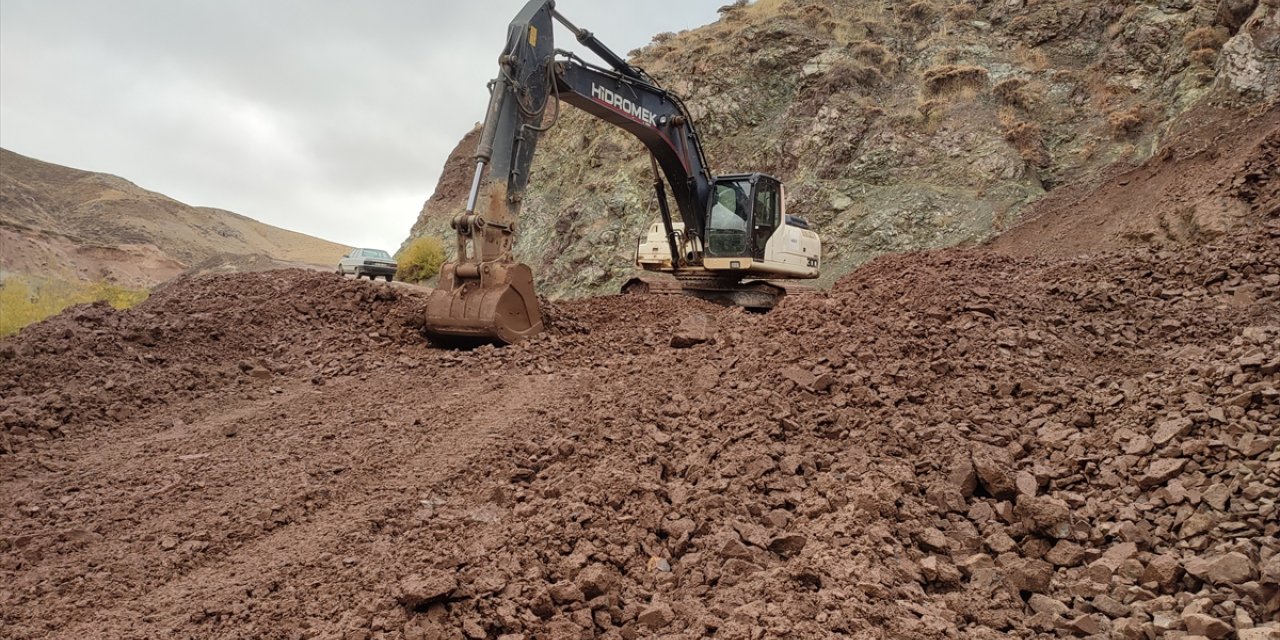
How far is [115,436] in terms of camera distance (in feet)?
21.2

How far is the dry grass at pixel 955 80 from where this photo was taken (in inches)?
801

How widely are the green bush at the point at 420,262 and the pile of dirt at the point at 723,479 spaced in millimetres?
19334

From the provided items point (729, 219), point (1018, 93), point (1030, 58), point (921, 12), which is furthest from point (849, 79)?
point (729, 219)

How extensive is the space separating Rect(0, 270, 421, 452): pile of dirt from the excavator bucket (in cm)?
73

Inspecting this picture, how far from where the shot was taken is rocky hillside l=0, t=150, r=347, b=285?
33.3 m

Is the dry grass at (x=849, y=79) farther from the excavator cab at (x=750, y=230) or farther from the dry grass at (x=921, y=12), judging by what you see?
the excavator cab at (x=750, y=230)

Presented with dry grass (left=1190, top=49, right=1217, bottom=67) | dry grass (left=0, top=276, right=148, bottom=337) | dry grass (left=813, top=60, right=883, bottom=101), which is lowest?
dry grass (left=0, top=276, right=148, bottom=337)

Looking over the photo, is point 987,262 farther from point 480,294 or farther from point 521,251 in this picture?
point 521,251

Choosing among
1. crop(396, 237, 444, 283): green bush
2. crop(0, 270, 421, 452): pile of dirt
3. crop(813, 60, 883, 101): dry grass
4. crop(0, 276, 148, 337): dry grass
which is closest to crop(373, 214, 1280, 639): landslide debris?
crop(0, 270, 421, 452): pile of dirt

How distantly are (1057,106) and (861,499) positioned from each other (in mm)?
19214

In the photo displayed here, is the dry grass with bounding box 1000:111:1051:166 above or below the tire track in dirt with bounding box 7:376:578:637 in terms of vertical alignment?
above

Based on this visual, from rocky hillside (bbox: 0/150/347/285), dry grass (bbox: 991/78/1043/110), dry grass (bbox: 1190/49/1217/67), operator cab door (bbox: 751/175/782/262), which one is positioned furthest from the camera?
rocky hillside (bbox: 0/150/347/285)

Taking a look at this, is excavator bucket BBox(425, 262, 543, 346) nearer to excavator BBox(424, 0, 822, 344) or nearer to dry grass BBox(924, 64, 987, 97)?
excavator BBox(424, 0, 822, 344)

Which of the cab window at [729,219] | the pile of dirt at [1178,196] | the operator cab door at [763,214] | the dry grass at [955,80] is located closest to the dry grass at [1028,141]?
the pile of dirt at [1178,196]
